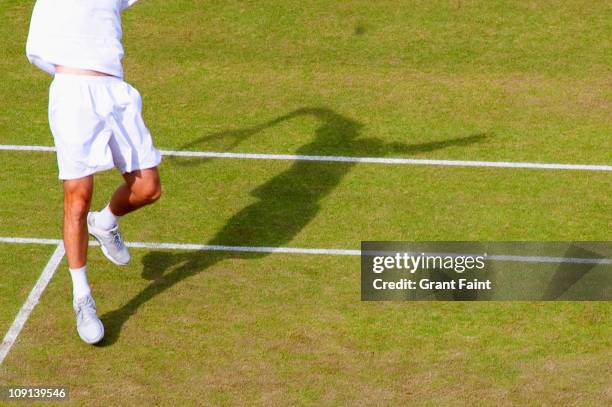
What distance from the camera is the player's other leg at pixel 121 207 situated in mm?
8305

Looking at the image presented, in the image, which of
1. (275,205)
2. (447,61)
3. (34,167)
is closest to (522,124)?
(447,61)

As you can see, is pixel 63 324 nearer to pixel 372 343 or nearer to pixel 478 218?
pixel 372 343

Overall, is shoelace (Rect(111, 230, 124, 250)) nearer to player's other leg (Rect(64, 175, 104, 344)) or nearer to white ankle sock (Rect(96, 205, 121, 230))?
white ankle sock (Rect(96, 205, 121, 230))

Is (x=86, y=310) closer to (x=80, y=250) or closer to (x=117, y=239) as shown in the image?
(x=80, y=250)

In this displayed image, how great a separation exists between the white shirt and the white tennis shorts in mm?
128

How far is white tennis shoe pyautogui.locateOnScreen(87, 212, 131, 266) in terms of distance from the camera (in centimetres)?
876

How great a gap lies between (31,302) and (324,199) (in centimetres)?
271

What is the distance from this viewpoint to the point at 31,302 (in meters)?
8.67

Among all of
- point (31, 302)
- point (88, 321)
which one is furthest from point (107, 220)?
point (88, 321)

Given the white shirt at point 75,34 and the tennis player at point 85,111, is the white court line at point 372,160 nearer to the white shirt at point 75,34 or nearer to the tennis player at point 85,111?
the tennis player at point 85,111

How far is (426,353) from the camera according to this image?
8.04 m

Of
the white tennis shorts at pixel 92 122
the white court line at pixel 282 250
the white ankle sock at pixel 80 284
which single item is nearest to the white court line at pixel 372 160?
the white court line at pixel 282 250

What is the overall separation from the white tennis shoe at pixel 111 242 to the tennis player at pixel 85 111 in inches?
A: 21.0

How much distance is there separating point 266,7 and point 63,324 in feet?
22.6
